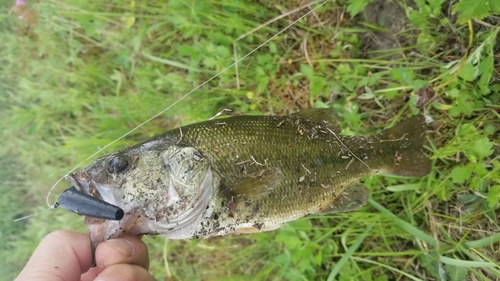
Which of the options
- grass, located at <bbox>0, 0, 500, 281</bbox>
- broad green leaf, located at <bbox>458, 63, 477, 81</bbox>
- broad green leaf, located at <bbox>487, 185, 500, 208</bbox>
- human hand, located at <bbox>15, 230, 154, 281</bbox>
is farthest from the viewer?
grass, located at <bbox>0, 0, 500, 281</bbox>

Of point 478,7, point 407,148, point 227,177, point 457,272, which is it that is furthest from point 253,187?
point 457,272

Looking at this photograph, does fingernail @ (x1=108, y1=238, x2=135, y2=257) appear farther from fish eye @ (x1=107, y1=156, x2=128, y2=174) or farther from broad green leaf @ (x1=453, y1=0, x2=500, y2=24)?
broad green leaf @ (x1=453, y1=0, x2=500, y2=24)

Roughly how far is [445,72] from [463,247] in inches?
44.8

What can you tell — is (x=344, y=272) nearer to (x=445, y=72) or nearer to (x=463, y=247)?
(x=463, y=247)

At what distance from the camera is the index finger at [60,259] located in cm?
173

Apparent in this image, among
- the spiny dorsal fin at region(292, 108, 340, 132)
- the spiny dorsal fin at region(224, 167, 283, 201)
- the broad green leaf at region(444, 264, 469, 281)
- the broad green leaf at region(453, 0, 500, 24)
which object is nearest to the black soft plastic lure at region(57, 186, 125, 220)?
the spiny dorsal fin at region(224, 167, 283, 201)

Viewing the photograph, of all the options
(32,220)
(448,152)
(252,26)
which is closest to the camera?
(448,152)

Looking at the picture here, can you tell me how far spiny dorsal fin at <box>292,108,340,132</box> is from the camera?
2174 millimetres

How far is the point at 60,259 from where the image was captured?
1802mm

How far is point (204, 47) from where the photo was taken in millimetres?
3268

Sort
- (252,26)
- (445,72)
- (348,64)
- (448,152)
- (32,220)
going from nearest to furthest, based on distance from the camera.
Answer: (448,152), (445,72), (348,64), (252,26), (32,220)

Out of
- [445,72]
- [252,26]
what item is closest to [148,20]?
[252,26]

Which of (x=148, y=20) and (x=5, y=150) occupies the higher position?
(x=148, y=20)

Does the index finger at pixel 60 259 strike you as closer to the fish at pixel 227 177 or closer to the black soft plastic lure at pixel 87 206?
the fish at pixel 227 177
